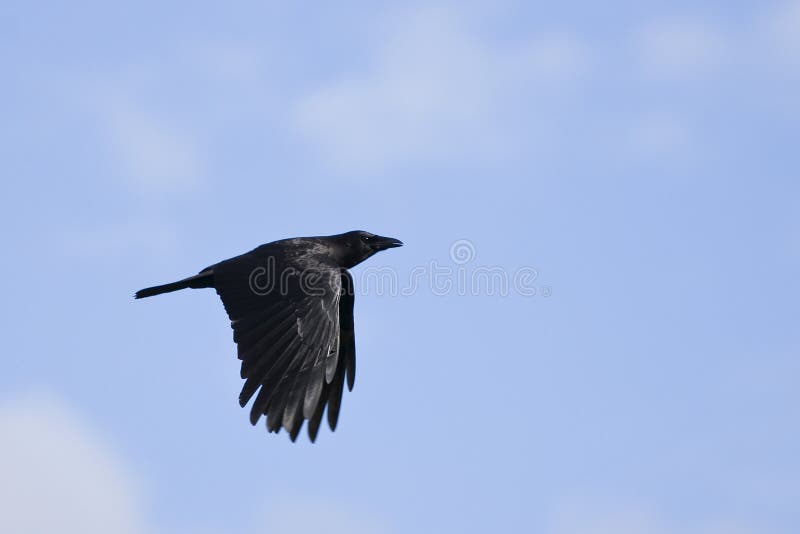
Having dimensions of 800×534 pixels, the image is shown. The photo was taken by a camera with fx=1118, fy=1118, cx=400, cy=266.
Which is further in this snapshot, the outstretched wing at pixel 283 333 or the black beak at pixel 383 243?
the black beak at pixel 383 243

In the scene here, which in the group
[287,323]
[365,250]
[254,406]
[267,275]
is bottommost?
[254,406]

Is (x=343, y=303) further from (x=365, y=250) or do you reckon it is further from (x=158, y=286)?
(x=158, y=286)

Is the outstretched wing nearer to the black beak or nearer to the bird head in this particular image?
the bird head

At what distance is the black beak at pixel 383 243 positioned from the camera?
15.1 metres

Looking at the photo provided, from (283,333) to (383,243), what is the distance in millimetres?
3525

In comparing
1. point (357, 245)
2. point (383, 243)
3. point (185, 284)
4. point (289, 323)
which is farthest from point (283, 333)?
point (383, 243)

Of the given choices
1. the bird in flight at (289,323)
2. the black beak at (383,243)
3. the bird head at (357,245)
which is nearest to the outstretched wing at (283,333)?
the bird in flight at (289,323)

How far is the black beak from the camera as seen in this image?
1512cm

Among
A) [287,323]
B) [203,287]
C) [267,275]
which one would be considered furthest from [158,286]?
[287,323]

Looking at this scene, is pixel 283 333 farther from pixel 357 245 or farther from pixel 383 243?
pixel 383 243

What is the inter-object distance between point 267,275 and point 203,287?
53.5 inches

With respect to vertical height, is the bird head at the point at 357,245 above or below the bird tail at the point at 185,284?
above

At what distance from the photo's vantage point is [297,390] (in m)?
11.5

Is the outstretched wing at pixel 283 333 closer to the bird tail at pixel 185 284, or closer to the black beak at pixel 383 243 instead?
the bird tail at pixel 185 284
